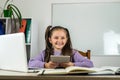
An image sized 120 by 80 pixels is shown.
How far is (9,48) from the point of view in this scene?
1.22 meters

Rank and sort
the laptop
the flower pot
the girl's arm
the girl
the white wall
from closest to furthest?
the laptop
the girl's arm
the girl
the flower pot
the white wall

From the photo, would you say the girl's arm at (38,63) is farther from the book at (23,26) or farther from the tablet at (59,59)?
the book at (23,26)

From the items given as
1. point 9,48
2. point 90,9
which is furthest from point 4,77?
point 90,9

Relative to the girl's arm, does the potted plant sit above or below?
above

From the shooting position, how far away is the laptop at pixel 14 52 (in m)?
1.13

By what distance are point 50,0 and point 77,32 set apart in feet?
2.07

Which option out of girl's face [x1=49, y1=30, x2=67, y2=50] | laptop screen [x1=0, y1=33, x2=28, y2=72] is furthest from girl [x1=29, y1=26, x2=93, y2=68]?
laptop screen [x1=0, y1=33, x2=28, y2=72]

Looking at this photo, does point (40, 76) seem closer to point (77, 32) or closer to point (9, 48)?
point (9, 48)

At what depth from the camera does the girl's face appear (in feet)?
7.19

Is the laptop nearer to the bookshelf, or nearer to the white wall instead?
the bookshelf

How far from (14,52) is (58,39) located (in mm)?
1059

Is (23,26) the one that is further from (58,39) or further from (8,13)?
(58,39)

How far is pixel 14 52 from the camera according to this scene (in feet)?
3.88

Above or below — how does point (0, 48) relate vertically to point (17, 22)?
below
